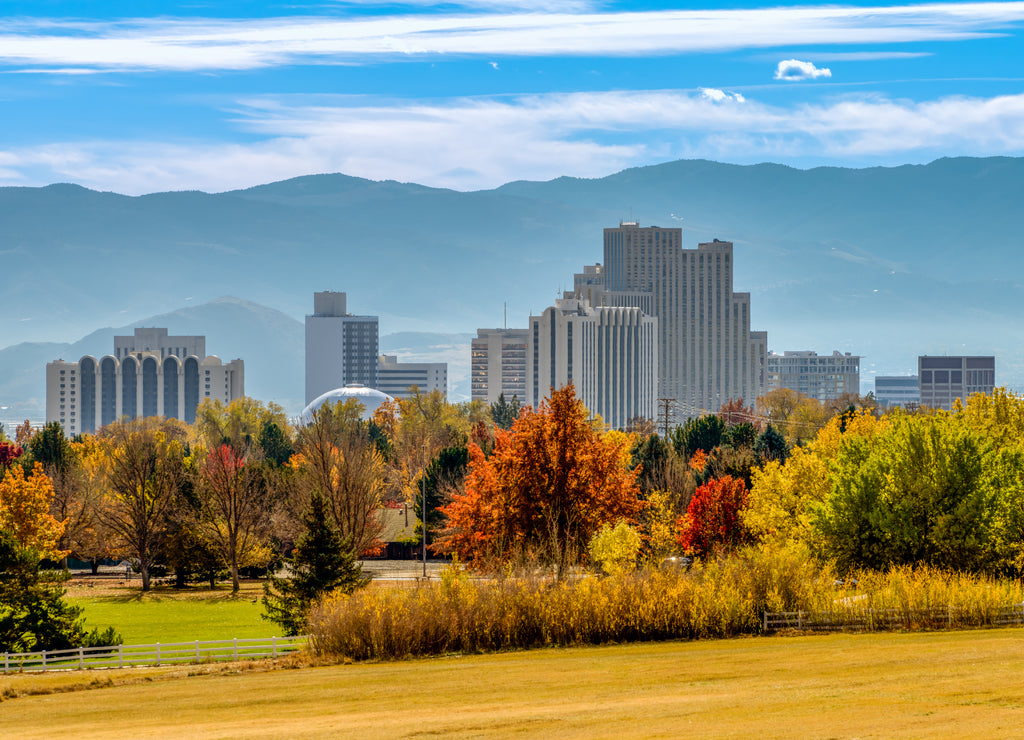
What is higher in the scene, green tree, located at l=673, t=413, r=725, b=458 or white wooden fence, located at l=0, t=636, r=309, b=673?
green tree, located at l=673, t=413, r=725, b=458

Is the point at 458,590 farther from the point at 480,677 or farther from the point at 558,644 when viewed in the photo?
the point at 480,677

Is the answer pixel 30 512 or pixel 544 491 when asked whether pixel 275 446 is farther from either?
pixel 544 491

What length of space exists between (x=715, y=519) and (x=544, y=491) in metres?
16.4

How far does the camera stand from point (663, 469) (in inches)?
3748

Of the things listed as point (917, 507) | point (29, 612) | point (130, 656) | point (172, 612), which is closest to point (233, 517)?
point (172, 612)

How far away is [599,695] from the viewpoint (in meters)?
32.8

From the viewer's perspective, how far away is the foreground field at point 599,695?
91.4 ft

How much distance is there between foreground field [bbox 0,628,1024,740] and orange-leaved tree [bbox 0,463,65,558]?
4390 cm

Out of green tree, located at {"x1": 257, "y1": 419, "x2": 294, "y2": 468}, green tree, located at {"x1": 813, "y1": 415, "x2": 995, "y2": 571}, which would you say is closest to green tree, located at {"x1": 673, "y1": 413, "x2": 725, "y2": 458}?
green tree, located at {"x1": 257, "y1": 419, "x2": 294, "y2": 468}

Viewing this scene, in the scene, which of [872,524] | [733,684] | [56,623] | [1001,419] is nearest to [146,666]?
[56,623]

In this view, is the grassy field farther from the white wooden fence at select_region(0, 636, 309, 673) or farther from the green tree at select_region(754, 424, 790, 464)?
the green tree at select_region(754, 424, 790, 464)

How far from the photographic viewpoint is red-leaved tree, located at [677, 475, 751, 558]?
66.8 metres

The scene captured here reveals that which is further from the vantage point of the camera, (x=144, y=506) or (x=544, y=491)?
(x=144, y=506)

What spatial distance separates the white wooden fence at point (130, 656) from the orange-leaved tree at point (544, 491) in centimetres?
1053
